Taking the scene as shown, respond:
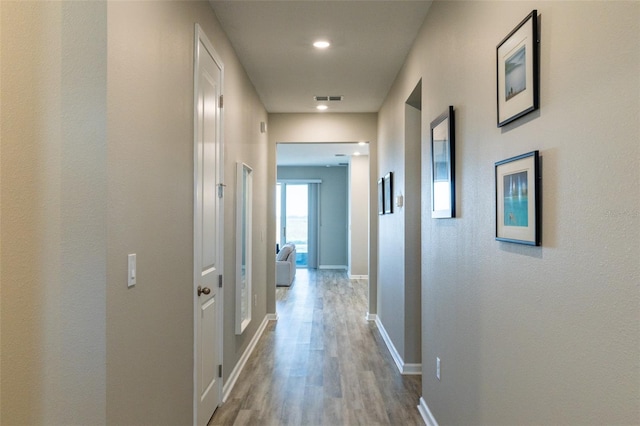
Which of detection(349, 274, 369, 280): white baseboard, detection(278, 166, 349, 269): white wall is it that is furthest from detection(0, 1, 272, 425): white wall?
detection(278, 166, 349, 269): white wall

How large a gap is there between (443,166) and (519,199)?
968 millimetres

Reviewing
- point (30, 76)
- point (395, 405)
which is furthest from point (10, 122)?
point (395, 405)

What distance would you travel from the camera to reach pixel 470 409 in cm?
190

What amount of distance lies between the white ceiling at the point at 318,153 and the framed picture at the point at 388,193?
2.61 meters

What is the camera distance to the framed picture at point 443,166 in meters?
2.14

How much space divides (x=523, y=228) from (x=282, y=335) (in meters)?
3.81

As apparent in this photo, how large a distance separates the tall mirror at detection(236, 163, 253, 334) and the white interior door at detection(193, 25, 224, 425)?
1.85 feet

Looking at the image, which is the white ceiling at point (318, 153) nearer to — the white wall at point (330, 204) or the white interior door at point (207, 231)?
the white wall at point (330, 204)

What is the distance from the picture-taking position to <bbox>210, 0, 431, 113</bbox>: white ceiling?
106 inches

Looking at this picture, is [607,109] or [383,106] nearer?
[607,109]

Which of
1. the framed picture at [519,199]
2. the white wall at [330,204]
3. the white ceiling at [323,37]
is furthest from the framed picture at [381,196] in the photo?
the white wall at [330,204]

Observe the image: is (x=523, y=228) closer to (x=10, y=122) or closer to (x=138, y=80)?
(x=138, y=80)

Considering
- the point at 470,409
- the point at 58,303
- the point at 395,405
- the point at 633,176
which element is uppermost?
the point at 633,176

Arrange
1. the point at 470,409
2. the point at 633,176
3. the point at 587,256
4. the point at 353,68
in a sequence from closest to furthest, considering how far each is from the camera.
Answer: the point at 633,176 → the point at 587,256 → the point at 470,409 → the point at 353,68
